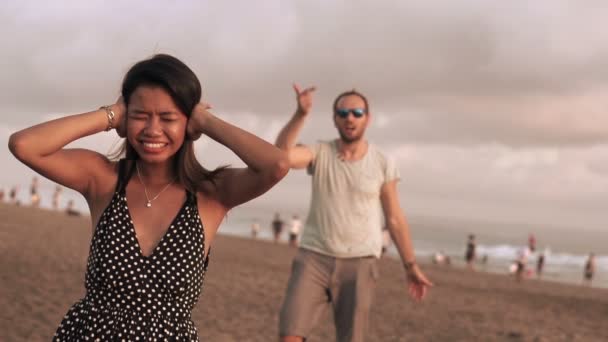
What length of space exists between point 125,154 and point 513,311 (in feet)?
53.5

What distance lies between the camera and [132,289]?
2494 millimetres

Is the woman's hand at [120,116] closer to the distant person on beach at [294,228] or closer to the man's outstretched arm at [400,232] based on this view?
the man's outstretched arm at [400,232]

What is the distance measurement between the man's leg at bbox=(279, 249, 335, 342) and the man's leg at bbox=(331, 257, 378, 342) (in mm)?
91

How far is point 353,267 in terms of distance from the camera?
16.4ft

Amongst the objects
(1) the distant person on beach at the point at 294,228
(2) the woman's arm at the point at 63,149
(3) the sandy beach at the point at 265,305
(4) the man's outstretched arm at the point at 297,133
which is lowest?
(3) the sandy beach at the point at 265,305

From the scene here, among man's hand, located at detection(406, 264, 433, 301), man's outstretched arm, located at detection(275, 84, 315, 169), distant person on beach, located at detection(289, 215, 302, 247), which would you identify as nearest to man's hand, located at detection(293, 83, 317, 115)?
man's outstretched arm, located at detection(275, 84, 315, 169)

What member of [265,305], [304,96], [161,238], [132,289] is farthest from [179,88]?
[265,305]

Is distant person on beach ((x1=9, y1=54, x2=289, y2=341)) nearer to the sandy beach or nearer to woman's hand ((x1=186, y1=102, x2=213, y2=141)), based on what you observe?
woman's hand ((x1=186, y1=102, x2=213, y2=141))

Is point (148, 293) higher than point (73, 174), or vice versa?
point (73, 174)

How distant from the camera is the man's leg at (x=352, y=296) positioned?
4.96 meters

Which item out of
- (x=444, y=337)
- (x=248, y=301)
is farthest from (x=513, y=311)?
(x=248, y=301)

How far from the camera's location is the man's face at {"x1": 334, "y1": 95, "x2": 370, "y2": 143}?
17.1 feet

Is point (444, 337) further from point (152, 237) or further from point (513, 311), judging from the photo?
point (152, 237)

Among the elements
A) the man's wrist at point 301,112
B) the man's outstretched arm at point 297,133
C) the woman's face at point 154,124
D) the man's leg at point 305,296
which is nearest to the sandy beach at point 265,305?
the man's leg at point 305,296
